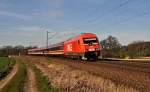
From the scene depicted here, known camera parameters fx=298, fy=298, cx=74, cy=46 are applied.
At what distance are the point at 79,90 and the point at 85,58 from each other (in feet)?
88.0

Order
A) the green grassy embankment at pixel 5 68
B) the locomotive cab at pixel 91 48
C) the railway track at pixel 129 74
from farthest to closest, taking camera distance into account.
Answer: the locomotive cab at pixel 91 48 < the green grassy embankment at pixel 5 68 < the railway track at pixel 129 74

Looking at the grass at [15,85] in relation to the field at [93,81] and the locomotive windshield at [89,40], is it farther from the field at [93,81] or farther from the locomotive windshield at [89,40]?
the locomotive windshield at [89,40]

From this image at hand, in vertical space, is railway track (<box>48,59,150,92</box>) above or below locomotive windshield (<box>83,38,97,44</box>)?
below

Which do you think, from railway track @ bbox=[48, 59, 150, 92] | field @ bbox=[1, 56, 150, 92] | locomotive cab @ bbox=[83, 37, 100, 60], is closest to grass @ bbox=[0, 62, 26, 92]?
field @ bbox=[1, 56, 150, 92]

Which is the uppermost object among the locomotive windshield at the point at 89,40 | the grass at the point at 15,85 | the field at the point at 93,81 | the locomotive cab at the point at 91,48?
the locomotive windshield at the point at 89,40

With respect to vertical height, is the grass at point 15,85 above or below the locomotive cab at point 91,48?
below

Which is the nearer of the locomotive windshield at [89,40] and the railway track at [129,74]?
the railway track at [129,74]

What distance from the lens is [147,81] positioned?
13789 millimetres

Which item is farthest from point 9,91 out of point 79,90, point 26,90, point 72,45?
point 72,45

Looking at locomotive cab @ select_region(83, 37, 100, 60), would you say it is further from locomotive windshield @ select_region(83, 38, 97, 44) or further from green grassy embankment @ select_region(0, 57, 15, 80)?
green grassy embankment @ select_region(0, 57, 15, 80)

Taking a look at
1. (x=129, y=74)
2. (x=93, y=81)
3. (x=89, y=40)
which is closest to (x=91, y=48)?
(x=89, y=40)

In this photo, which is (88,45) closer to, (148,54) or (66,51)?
(66,51)

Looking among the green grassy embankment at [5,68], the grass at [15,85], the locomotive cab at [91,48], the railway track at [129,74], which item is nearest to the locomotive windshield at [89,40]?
the locomotive cab at [91,48]

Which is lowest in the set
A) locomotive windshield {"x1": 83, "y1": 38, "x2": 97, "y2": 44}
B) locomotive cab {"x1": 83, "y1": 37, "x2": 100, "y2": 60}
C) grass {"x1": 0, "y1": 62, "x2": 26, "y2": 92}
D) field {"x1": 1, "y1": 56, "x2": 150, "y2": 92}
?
grass {"x1": 0, "y1": 62, "x2": 26, "y2": 92}
